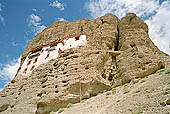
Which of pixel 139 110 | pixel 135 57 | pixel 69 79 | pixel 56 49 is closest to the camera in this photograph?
pixel 139 110

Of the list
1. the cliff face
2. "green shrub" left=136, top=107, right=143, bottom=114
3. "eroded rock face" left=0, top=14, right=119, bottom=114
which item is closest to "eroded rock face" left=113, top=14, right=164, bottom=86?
the cliff face

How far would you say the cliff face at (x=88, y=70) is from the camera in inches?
497

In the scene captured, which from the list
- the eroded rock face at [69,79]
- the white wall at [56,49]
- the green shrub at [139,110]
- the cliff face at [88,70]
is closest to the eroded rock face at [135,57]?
the cliff face at [88,70]

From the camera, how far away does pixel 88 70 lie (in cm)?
1403

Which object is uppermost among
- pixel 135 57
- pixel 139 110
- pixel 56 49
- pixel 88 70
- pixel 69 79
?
pixel 56 49

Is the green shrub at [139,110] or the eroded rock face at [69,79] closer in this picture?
the green shrub at [139,110]

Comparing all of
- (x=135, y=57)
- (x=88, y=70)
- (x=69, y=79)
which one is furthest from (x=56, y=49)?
(x=135, y=57)

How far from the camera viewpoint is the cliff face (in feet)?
41.4

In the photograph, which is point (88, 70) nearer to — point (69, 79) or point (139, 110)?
point (69, 79)

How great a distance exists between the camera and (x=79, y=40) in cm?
1861

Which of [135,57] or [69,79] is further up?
[135,57]

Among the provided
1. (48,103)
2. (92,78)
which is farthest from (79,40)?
(48,103)

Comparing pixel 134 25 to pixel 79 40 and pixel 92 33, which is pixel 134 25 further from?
pixel 79 40

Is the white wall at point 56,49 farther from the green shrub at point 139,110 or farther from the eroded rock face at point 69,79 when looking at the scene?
the green shrub at point 139,110
